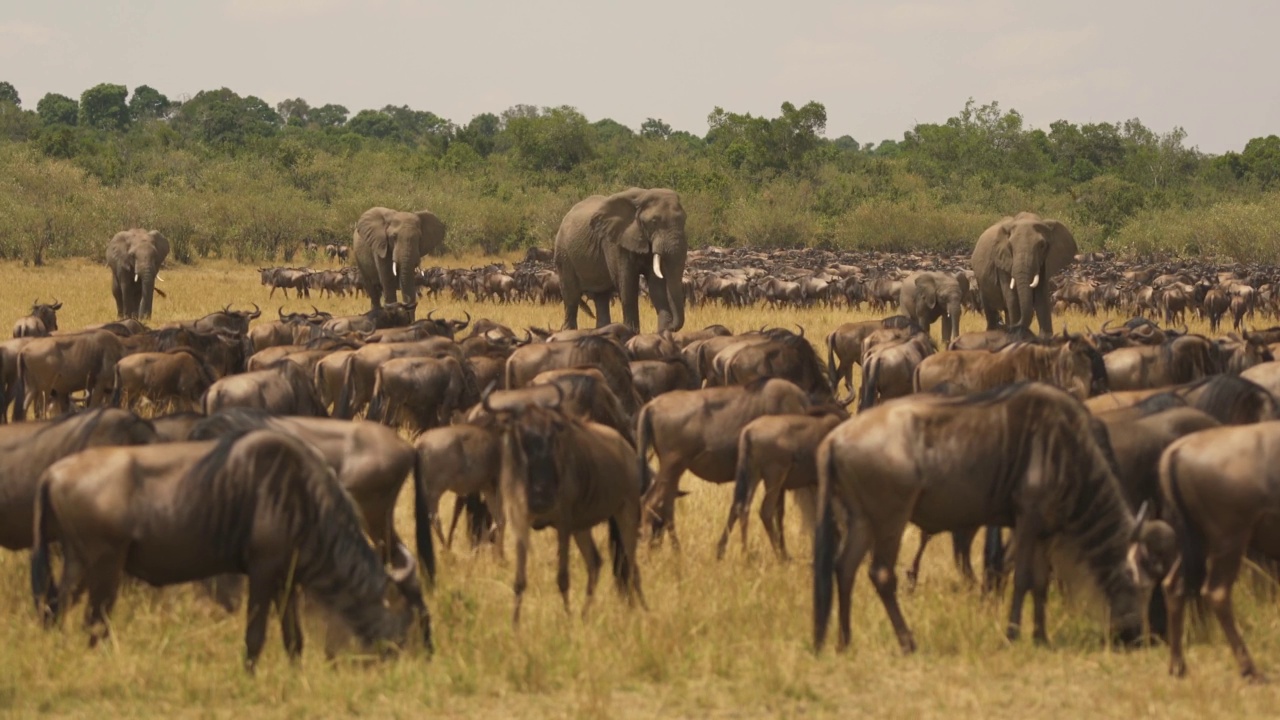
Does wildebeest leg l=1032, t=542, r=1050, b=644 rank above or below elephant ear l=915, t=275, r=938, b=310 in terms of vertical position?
below

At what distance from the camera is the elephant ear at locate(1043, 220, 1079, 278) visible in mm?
21016

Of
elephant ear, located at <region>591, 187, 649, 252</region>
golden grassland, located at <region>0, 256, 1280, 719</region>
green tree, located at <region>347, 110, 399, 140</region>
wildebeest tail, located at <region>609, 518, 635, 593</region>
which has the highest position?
green tree, located at <region>347, 110, 399, 140</region>

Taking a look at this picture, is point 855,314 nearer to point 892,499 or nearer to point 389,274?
point 389,274

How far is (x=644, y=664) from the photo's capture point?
19.8ft

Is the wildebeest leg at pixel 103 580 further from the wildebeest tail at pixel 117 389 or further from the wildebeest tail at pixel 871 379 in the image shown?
the wildebeest tail at pixel 871 379

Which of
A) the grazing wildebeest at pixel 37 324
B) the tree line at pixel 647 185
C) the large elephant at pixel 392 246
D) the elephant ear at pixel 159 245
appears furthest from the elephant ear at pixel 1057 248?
the tree line at pixel 647 185

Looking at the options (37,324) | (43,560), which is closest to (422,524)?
(43,560)

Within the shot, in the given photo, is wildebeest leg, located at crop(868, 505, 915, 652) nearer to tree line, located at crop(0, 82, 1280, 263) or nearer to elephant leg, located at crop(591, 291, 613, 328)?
elephant leg, located at crop(591, 291, 613, 328)

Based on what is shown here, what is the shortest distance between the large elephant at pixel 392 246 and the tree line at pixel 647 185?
783 inches

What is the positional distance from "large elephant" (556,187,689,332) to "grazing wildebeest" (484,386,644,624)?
10.9 m

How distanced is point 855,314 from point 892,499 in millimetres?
22615

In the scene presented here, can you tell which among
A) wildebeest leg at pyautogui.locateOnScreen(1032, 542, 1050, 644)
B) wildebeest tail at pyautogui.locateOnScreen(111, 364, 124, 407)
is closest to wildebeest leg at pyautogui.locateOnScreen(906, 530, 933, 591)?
wildebeest leg at pyautogui.locateOnScreen(1032, 542, 1050, 644)

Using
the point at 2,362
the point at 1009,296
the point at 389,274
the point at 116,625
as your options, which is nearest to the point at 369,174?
the point at 389,274

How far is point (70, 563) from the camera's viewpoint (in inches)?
221
